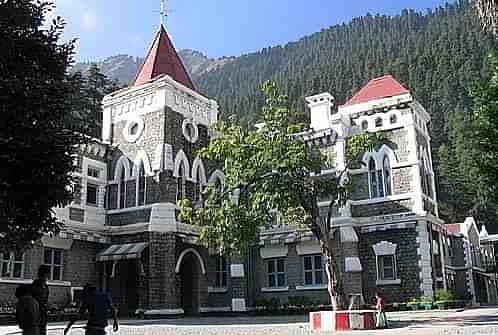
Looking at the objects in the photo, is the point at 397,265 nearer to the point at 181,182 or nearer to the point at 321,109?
the point at 321,109

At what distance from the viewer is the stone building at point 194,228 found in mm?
23953

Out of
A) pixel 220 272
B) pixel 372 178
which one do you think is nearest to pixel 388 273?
pixel 372 178

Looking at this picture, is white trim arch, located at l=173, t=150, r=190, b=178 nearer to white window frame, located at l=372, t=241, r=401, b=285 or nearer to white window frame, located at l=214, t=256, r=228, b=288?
white window frame, located at l=214, t=256, r=228, b=288

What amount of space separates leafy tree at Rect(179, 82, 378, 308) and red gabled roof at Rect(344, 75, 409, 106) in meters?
8.85

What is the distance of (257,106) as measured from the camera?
92250mm

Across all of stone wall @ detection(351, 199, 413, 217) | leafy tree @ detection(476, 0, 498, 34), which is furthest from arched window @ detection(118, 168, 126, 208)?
leafy tree @ detection(476, 0, 498, 34)

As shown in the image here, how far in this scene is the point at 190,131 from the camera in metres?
27.1

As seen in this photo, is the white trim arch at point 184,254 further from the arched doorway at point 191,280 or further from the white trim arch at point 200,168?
the white trim arch at point 200,168

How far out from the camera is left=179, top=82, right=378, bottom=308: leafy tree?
1770 cm

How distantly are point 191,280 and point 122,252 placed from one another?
4404 millimetres

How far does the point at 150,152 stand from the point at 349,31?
142 meters

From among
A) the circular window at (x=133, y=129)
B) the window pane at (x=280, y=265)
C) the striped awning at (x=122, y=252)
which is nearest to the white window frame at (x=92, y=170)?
the circular window at (x=133, y=129)

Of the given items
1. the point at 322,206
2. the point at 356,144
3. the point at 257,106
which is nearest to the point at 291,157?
the point at 356,144

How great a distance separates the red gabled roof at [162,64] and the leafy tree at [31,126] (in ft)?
52.6
